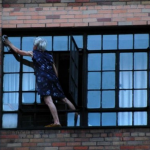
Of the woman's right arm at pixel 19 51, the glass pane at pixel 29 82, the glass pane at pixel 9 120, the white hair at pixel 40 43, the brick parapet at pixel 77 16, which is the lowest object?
the glass pane at pixel 9 120

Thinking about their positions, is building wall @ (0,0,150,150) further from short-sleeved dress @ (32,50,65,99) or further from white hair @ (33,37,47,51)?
short-sleeved dress @ (32,50,65,99)

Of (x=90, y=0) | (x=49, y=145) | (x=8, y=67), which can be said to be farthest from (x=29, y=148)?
(x=90, y=0)

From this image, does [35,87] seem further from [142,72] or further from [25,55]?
[142,72]

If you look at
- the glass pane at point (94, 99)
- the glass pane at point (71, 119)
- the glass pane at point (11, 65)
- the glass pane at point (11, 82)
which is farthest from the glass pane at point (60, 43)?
the glass pane at point (71, 119)

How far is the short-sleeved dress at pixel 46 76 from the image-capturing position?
2342 centimetres

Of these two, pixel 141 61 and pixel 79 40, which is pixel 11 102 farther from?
pixel 141 61

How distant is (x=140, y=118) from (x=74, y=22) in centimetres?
258

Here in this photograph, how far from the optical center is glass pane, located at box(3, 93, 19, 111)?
23.6 meters

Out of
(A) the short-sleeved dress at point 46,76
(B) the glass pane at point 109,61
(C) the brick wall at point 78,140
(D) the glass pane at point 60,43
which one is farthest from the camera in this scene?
(D) the glass pane at point 60,43

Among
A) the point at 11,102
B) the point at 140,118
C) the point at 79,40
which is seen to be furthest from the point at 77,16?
the point at 140,118

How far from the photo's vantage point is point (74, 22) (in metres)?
23.7

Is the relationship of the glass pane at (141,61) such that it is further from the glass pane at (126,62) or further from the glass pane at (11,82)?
the glass pane at (11,82)

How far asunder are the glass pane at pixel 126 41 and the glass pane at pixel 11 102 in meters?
2.56

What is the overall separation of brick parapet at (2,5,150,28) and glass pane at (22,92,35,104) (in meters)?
1.51
